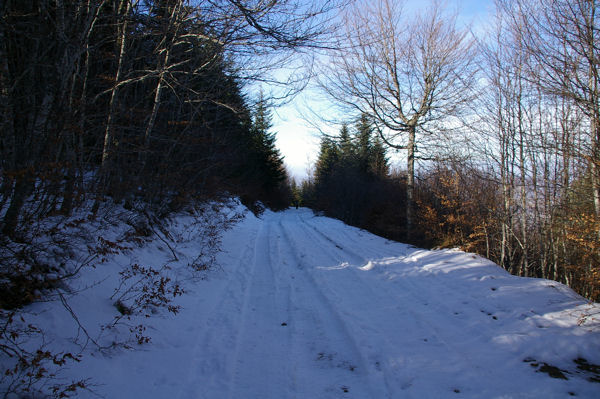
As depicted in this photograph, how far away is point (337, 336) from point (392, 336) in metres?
0.67

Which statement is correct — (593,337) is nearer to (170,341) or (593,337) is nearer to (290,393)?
(290,393)

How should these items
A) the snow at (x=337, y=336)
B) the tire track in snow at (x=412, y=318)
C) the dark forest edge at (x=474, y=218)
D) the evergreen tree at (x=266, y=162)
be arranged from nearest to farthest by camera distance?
the snow at (x=337, y=336) → the tire track in snow at (x=412, y=318) → the dark forest edge at (x=474, y=218) → the evergreen tree at (x=266, y=162)

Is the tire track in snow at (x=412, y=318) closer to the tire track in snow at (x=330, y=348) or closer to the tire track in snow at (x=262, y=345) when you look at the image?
the tire track in snow at (x=330, y=348)

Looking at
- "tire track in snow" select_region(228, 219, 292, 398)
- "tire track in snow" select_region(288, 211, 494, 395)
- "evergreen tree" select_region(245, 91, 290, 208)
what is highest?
"evergreen tree" select_region(245, 91, 290, 208)

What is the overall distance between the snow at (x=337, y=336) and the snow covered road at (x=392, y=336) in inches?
0.6

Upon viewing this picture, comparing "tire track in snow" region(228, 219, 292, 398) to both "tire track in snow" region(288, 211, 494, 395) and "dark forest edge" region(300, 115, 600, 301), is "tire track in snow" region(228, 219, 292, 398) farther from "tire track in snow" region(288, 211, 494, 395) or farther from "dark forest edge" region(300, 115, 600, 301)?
"dark forest edge" region(300, 115, 600, 301)

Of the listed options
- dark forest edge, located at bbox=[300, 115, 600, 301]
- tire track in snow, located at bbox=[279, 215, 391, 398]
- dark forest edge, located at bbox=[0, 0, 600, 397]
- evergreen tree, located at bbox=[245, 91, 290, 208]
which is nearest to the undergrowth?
dark forest edge, located at bbox=[0, 0, 600, 397]

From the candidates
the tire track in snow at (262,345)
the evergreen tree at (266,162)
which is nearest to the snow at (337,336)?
the tire track in snow at (262,345)

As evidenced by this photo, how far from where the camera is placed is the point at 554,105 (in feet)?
24.3

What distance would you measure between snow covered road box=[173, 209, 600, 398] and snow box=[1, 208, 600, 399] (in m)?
0.02

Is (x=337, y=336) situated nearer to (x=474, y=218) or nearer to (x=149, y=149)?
(x=149, y=149)

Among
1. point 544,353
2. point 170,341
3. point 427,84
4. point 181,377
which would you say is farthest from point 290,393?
point 427,84

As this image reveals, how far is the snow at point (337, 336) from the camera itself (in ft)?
9.23

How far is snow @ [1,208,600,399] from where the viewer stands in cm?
281
